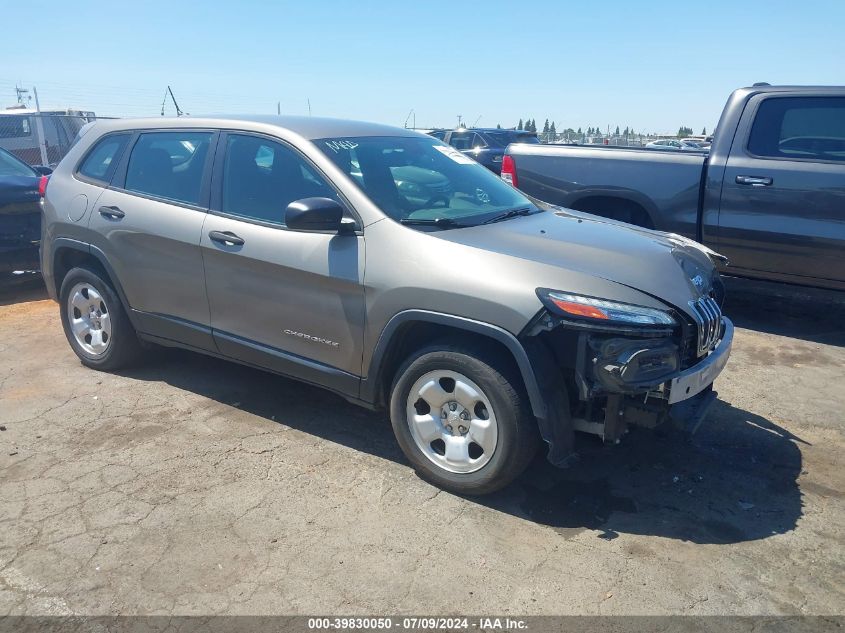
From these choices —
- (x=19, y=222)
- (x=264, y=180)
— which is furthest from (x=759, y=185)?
(x=19, y=222)

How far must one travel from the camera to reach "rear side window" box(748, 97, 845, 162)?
19.6 feet

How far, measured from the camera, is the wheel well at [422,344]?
3.41 meters

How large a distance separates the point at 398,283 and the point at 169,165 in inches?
79.5

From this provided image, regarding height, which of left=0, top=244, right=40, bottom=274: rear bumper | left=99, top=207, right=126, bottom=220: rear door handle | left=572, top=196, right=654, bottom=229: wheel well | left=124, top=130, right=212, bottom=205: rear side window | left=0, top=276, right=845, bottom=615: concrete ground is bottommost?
left=0, top=276, right=845, bottom=615: concrete ground

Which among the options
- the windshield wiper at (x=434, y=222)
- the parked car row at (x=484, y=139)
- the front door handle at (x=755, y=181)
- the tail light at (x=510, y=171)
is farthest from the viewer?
the parked car row at (x=484, y=139)

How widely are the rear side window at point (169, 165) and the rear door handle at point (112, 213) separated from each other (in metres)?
0.17

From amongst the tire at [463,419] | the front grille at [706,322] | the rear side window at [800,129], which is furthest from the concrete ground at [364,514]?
the rear side window at [800,129]

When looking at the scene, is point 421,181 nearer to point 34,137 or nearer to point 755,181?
point 755,181

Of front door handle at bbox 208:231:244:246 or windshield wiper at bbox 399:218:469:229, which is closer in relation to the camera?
windshield wiper at bbox 399:218:469:229

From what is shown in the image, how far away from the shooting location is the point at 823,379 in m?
5.25

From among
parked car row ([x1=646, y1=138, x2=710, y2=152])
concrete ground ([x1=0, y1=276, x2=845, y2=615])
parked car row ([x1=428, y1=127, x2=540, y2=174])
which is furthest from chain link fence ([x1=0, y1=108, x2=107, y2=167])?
concrete ground ([x1=0, y1=276, x2=845, y2=615])

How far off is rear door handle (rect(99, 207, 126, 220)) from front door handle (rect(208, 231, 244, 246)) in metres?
0.88

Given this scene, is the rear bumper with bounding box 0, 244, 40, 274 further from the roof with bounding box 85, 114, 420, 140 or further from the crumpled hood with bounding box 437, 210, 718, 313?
the crumpled hood with bounding box 437, 210, 718, 313

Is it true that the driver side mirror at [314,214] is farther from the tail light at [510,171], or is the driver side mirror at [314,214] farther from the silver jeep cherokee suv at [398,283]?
the tail light at [510,171]
